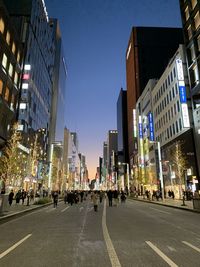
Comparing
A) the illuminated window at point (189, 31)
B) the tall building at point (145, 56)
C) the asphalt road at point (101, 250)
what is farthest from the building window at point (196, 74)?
the tall building at point (145, 56)

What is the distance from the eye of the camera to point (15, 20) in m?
68.2

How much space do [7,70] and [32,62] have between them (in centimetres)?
3138

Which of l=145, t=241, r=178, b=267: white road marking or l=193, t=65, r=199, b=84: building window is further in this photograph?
l=193, t=65, r=199, b=84: building window

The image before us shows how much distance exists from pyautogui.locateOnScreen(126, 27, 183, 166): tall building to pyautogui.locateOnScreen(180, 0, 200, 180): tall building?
6110 centimetres

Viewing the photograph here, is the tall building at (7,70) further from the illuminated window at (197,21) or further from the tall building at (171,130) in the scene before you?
the illuminated window at (197,21)

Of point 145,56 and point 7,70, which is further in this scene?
point 145,56

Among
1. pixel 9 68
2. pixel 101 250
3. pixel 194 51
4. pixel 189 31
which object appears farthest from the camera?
pixel 189 31

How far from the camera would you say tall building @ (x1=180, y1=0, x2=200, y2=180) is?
4419 centimetres

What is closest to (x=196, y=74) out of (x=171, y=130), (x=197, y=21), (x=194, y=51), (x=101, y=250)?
(x=194, y=51)

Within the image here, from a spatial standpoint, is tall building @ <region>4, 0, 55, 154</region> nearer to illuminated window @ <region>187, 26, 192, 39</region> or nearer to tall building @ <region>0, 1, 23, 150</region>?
tall building @ <region>0, 1, 23, 150</region>

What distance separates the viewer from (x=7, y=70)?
39781mm

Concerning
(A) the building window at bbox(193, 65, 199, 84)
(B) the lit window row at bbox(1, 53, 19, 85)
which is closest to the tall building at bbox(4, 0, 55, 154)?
(B) the lit window row at bbox(1, 53, 19, 85)

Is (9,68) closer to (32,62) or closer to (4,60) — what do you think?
(4,60)

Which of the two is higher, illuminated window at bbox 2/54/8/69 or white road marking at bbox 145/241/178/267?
illuminated window at bbox 2/54/8/69
